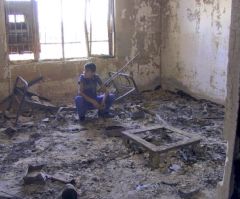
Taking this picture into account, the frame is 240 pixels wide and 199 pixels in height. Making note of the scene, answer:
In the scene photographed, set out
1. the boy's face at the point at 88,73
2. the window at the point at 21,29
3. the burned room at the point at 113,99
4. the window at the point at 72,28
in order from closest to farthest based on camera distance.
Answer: the burned room at the point at 113,99 < the boy's face at the point at 88,73 < the window at the point at 21,29 < the window at the point at 72,28

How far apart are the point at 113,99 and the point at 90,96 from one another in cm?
43

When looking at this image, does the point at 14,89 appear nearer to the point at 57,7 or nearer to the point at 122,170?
the point at 57,7

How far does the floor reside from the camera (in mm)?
3465

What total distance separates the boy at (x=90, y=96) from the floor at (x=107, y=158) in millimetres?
224

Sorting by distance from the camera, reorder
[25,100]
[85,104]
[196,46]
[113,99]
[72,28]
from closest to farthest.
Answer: [85,104]
[113,99]
[25,100]
[196,46]
[72,28]

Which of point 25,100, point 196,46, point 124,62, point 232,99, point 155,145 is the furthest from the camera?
point 124,62

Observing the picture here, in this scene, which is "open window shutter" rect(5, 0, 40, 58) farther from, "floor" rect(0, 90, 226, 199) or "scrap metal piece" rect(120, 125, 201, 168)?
"scrap metal piece" rect(120, 125, 201, 168)

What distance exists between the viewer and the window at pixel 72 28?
704cm

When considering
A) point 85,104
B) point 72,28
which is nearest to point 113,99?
point 85,104

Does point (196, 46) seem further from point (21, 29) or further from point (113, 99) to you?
point (21, 29)

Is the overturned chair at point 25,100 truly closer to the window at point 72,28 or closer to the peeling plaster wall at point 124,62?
the peeling plaster wall at point 124,62

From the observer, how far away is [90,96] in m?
5.96

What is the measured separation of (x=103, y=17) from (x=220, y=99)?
10.3 ft

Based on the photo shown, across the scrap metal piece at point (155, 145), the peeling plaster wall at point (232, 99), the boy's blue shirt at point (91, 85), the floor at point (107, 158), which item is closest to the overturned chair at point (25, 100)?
the floor at point (107, 158)
